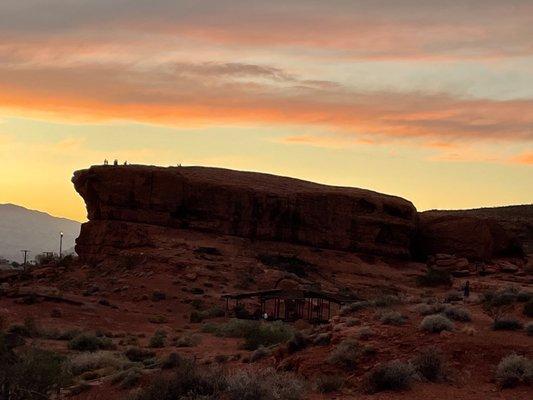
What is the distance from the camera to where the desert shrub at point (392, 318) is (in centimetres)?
2116

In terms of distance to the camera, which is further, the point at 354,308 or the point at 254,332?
the point at 254,332

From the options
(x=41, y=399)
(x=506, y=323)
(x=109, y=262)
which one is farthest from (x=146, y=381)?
(x=109, y=262)

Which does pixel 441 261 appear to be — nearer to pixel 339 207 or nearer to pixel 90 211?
pixel 339 207

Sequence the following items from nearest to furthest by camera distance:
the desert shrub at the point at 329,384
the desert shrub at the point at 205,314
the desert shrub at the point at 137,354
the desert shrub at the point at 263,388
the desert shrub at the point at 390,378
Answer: the desert shrub at the point at 263,388
the desert shrub at the point at 390,378
the desert shrub at the point at 329,384
the desert shrub at the point at 137,354
the desert shrub at the point at 205,314

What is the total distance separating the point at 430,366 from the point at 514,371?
174 cm

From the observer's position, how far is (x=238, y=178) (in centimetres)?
6481

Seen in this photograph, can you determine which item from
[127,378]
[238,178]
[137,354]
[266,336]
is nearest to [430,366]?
[127,378]

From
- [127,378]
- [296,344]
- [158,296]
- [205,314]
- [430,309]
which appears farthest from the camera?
[158,296]

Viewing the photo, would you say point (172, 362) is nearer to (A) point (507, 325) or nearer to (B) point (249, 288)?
(A) point (507, 325)

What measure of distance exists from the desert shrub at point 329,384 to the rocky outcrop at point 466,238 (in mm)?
51710

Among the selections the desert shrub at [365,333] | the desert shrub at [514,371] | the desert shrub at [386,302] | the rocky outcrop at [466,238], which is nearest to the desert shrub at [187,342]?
the desert shrub at [386,302]

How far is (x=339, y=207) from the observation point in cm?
6400

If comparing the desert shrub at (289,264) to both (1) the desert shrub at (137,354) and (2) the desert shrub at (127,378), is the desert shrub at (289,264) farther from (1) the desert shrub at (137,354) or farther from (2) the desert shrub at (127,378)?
(2) the desert shrub at (127,378)

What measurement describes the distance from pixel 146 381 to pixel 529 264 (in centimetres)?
5003
